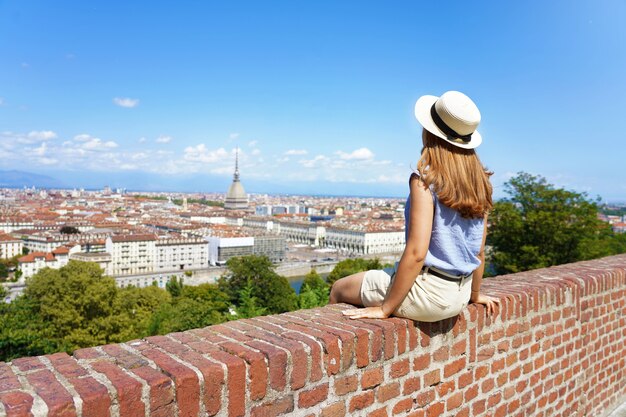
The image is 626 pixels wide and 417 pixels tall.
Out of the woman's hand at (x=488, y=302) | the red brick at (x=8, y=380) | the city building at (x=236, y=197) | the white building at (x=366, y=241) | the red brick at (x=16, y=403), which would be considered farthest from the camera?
the city building at (x=236, y=197)

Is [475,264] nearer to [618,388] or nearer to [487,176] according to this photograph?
[487,176]

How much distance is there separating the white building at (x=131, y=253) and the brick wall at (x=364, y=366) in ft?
194

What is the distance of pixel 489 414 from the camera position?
2586 millimetres

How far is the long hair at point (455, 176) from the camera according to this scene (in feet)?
6.66

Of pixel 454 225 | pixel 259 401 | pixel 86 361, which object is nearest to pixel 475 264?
pixel 454 225

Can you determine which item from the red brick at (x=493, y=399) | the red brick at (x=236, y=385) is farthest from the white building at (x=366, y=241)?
the red brick at (x=236, y=385)

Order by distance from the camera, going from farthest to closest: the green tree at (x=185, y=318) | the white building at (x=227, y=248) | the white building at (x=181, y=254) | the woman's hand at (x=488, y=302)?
the white building at (x=227, y=248) → the white building at (x=181, y=254) → the green tree at (x=185, y=318) → the woman's hand at (x=488, y=302)

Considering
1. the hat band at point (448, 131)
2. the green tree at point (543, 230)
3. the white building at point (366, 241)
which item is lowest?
the white building at point (366, 241)

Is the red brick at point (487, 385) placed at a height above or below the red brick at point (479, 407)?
above

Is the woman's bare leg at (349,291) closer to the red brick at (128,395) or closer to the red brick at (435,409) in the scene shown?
the red brick at (435,409)

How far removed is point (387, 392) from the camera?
2074 millimetres

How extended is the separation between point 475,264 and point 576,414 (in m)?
1.83

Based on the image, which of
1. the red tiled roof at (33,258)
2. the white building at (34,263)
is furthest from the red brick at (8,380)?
the red tiled roof at (33,258)

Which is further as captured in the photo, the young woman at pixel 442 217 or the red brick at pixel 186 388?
the young woman at pixel 442 217
